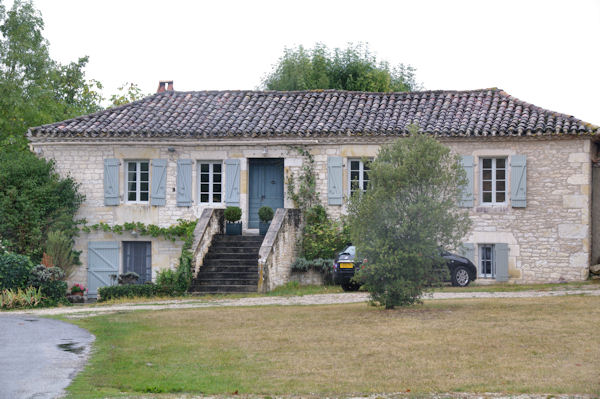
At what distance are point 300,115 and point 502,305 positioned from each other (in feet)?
37.4

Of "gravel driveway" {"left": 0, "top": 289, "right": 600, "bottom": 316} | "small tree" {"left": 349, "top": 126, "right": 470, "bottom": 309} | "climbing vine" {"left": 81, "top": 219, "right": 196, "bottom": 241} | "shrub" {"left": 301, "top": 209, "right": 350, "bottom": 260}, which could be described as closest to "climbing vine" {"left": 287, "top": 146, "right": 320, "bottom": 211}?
"shrub" {"left": 301, "top": 209, "right": 350, "bottom": 260}

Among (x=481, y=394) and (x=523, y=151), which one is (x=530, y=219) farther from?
(x=481, y=394)

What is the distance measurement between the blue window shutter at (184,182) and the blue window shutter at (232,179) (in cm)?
112

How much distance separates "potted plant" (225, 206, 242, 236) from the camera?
75.8 feet

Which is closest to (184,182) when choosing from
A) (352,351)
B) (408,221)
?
(408,221)

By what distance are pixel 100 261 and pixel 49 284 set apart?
14.1ft

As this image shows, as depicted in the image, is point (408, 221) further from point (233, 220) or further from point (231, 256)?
point (233, 220)

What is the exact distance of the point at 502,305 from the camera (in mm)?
14883

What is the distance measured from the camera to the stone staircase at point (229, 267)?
20.5 meters

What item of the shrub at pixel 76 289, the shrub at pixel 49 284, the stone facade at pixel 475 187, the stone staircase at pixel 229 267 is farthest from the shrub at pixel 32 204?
the stone staircase at pixel 229 267

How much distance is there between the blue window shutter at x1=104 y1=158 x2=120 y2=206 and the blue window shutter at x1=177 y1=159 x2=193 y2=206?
1.89m

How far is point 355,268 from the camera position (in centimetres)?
1942

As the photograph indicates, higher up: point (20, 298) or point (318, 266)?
point (318, 266)

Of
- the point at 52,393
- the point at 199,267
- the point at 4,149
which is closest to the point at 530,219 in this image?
the point at 199,267
